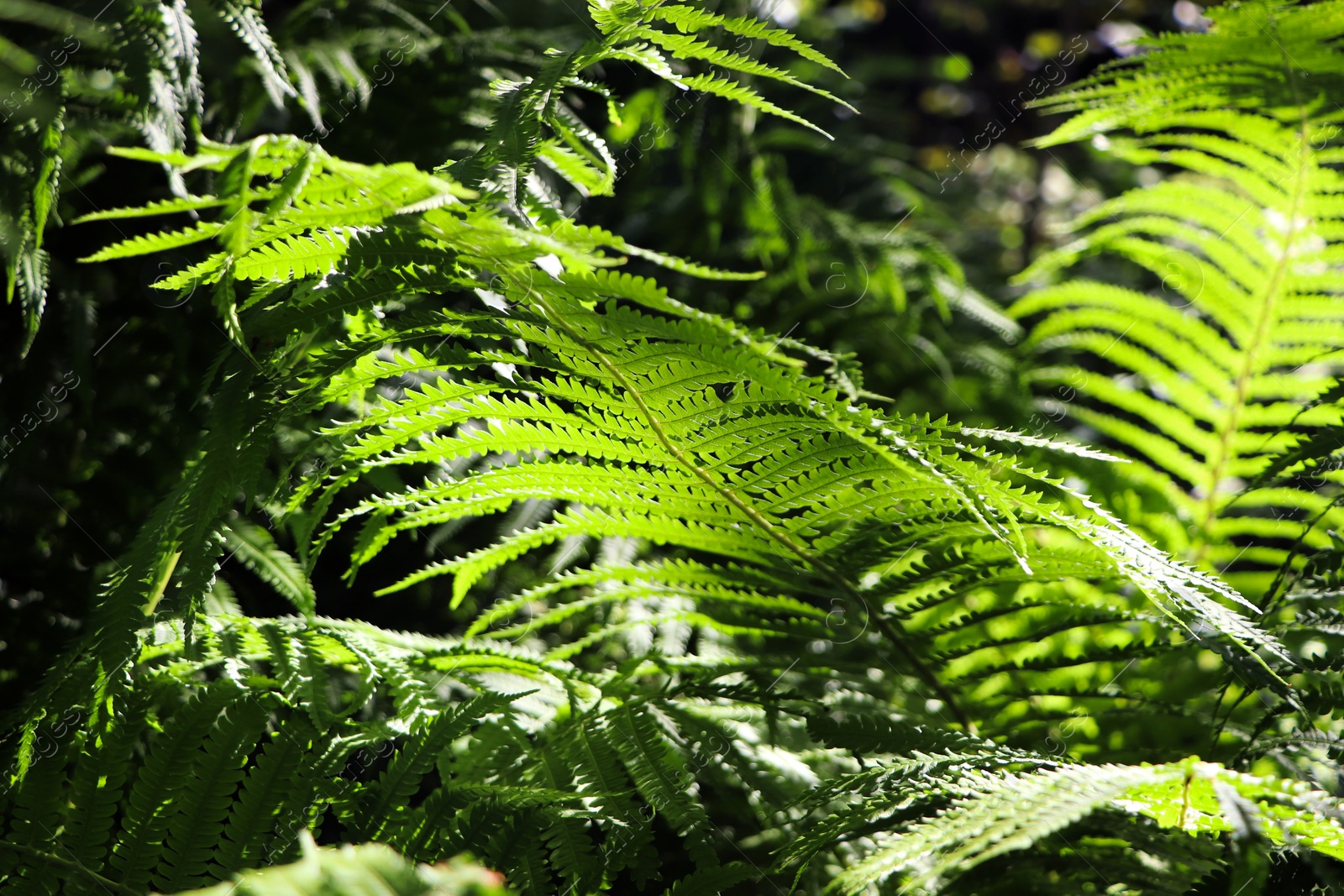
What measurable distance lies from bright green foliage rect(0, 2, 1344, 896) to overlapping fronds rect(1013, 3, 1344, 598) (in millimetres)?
325

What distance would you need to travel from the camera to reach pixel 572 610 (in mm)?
810

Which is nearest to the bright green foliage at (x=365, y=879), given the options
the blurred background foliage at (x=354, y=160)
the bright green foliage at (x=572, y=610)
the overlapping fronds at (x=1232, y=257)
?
the bright green foliage at (x=572, y=610)

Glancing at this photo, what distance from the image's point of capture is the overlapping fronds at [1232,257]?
1.03 metres

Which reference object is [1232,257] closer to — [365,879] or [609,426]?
[609,426]

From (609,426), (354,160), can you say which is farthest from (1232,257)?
(354,160)

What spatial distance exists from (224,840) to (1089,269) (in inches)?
91.3

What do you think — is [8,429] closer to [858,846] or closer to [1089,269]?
[858,846]

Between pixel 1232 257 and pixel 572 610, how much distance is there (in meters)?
1.03

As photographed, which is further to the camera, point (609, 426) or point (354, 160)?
point (354, 160)

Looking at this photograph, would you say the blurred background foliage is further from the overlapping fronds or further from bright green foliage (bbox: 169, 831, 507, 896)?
bright green foliage (bbox: 169, 831, 507, 896)

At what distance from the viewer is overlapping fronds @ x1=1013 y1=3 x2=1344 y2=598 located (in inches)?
40.5

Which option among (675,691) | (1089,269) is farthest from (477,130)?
(1089,269)

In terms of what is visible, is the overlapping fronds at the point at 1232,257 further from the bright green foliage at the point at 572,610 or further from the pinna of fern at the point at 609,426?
the pinna of fern at the point at 609,426

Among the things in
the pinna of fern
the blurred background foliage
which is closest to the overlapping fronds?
the blurred background foliage
